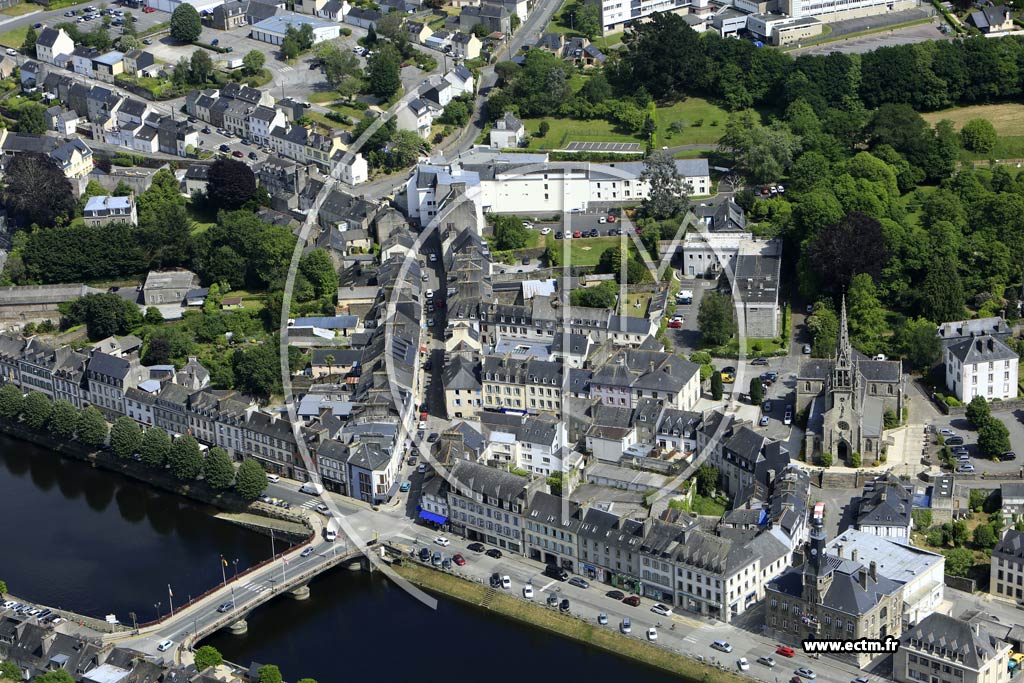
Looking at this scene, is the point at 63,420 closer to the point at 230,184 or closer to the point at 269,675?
the point at 230,184

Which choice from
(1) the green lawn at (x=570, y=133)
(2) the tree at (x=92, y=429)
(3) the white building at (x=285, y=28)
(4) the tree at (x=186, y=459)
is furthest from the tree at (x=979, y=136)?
(2) the tree at (x=92, y=429)

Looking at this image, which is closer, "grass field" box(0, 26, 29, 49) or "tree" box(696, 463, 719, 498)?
"tree" box(696, 463, 719, 498)

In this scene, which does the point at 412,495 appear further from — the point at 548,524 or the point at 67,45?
the point at 67,45

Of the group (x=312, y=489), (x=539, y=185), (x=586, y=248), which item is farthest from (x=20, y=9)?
(x=312, y=489)

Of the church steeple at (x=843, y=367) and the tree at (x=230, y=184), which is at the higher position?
the tree at (x=230, y=184)

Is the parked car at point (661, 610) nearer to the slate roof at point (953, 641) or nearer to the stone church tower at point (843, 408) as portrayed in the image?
the slate roof at point (953, 641)

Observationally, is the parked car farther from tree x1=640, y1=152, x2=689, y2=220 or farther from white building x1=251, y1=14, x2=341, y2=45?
white building x1=251, y1=14, x2=341, y2=45

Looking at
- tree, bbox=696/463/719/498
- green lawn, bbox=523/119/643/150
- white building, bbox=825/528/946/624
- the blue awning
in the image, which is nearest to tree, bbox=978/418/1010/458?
white building, bbox=825/528/946/624
